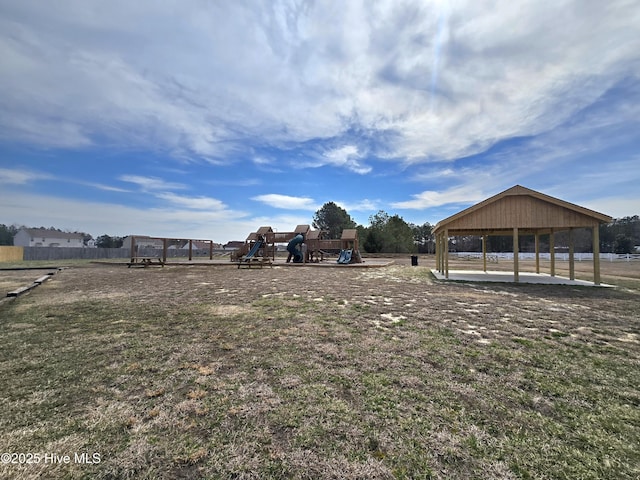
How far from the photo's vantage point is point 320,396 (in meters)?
2.62

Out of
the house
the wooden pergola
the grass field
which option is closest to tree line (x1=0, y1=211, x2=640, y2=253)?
the house

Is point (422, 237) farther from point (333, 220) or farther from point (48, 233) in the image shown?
point (48, 233)

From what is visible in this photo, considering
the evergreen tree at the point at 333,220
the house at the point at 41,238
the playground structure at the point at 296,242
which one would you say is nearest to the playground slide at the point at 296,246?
the playground structure at the point at 296,242

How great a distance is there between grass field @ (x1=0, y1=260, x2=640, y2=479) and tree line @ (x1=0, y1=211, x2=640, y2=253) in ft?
104

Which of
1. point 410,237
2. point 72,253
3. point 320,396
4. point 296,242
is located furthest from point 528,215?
point 72,253

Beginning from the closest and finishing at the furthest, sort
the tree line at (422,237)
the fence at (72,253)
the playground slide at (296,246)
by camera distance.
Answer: the playground slide at (296,246)
the fence at (72,253)
the tree line at (422,237)

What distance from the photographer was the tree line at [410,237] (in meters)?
39.0

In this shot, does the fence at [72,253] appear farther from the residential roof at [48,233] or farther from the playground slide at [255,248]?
the residential roof at [48,233]

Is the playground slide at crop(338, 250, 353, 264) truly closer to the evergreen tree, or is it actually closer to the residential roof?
the evergreen tree

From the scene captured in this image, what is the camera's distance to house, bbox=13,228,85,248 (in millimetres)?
53000

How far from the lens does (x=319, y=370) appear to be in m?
3.16

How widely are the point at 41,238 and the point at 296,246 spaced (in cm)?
6162

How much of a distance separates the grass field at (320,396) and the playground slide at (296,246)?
15809 mm

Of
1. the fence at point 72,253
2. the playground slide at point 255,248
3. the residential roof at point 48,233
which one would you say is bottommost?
the fence at point 72,253
